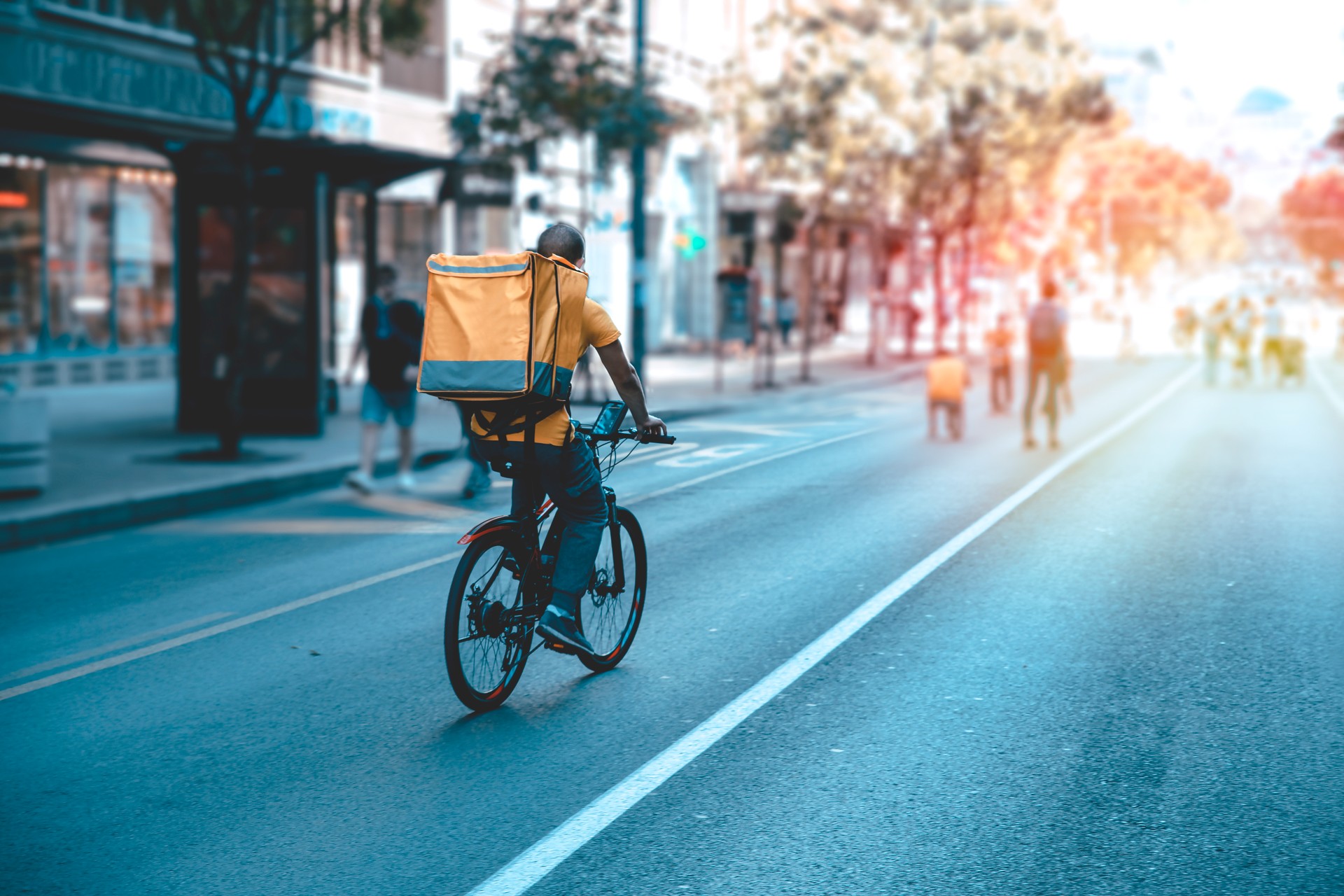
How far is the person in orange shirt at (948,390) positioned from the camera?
17891mm

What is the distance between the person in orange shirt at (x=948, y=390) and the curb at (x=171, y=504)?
5.80m

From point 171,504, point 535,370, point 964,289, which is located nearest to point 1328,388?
point 964,289

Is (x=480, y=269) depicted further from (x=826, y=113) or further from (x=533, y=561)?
(x=826, y=113)

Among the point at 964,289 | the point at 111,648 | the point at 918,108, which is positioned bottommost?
the point at 111,648

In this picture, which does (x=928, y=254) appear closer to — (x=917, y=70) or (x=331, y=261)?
(x=917, y=70)

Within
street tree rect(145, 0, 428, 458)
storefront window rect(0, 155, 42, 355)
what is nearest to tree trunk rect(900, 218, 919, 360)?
street tree rect(145, 0, 428, 458)

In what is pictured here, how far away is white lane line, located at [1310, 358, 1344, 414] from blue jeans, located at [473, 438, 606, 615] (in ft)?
66.6

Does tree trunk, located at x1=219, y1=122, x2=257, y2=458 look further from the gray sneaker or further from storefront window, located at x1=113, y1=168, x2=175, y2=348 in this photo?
storefront window, located at x1=113, y1=168, x2=175, y2=348

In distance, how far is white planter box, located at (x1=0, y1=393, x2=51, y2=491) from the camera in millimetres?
11836

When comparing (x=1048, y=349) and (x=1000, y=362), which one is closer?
(x=1048, y=349)

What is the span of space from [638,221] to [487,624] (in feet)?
57.3

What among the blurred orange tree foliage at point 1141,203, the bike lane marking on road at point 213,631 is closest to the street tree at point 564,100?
the bike lane marking on road at point 213,631

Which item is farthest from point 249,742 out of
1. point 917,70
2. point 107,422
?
point 917,70

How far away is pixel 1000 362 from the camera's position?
22547 mm
